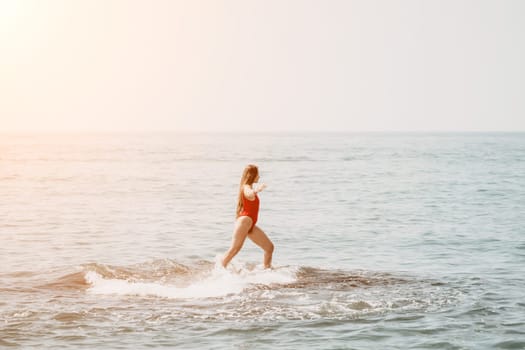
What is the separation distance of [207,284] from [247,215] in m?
1.53

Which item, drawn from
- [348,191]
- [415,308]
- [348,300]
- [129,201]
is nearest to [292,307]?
[348,300]

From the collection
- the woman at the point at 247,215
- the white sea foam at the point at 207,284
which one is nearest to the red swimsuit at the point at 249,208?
the woman at the point at 247,215

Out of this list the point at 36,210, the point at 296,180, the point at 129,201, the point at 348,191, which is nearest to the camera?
the point at 36,210

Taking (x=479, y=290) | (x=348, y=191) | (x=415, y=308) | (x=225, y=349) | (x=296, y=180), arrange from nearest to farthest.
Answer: (x=225, y=349) < (x=415, y=308) < (x=479, y=290) < (x=348, y=191) < (x=296, y=180)

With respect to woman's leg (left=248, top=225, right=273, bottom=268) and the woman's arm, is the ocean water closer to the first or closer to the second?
woman's leg (left=248, top=225, right=273, bottom=268)

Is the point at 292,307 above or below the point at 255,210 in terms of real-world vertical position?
below

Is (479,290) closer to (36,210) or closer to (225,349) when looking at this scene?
(225,349)

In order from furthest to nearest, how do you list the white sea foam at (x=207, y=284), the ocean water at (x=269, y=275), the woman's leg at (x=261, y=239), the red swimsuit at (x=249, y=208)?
the woman's leg at (x=261, y=239) < the red swimsuit at (x=249, y=208) < the white sea foam at (x=207, y=284) < the ocean water at (x=269, y=275)

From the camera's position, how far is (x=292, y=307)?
523 inches

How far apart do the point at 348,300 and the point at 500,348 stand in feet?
10.1

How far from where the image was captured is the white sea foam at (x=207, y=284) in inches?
570

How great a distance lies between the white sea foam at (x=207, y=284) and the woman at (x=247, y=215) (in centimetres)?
47

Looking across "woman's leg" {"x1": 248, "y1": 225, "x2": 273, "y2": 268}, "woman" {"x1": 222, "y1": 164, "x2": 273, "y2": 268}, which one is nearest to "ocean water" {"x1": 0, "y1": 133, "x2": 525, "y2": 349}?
"woman's leg" {"x1": 248, "y1": 225, "x2": 273, "y2": 268}

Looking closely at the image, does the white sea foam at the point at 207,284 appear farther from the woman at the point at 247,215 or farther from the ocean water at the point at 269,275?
the woman at the point at 247,215
